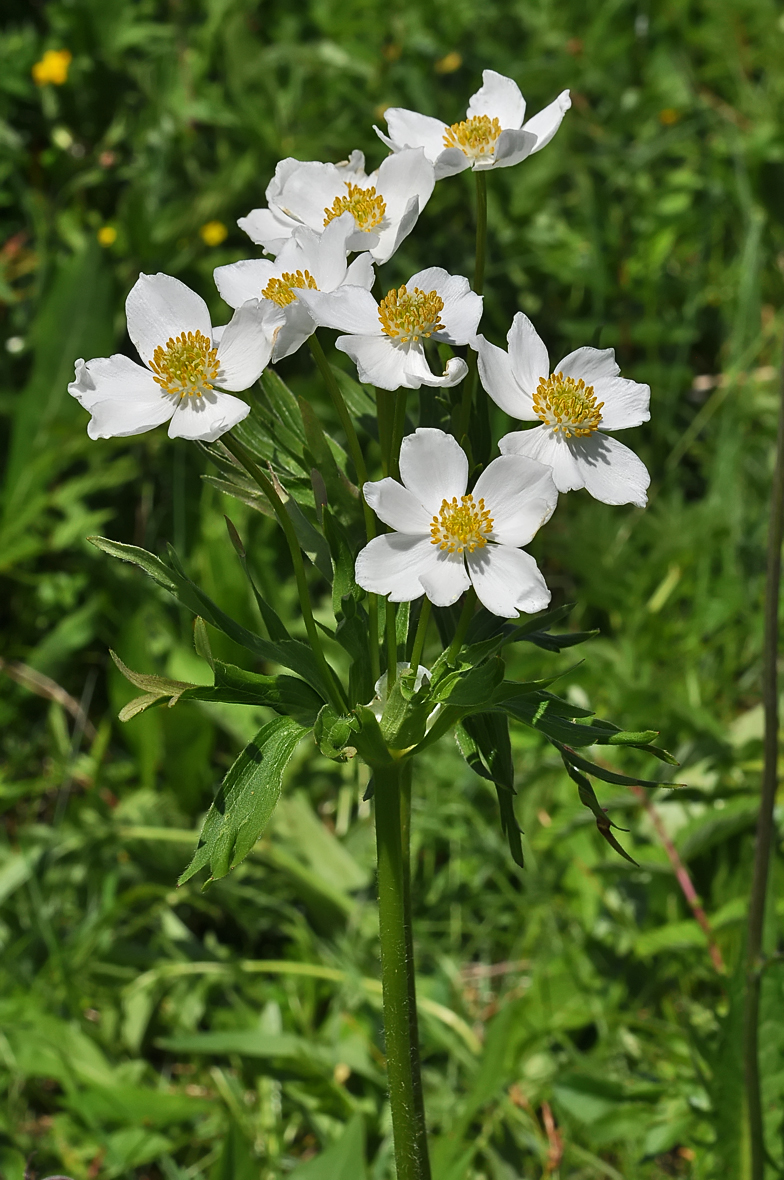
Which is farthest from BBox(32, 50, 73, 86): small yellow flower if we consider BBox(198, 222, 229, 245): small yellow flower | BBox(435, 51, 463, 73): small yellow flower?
BBox(435, 51, 463, 73): small yellow flower

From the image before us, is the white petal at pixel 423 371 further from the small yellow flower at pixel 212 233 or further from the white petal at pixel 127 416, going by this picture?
the small yellow flower at pixel 212 233

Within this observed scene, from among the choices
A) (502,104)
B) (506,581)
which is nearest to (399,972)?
(506,581)

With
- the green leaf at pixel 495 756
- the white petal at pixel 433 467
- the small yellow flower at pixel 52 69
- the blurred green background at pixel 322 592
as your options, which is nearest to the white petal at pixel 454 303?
the white petal at pixel 433 467

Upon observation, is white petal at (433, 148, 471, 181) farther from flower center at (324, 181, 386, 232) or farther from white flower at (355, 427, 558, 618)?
white flower at (355, 427, 558, 618)

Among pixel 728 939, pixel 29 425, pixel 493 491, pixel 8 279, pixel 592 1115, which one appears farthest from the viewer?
pixel 8 279

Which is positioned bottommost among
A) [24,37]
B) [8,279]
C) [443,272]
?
[443,272]

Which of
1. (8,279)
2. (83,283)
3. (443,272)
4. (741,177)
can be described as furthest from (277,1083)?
(741,177)

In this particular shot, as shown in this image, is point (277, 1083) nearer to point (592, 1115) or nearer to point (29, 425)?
point (592, 1115)

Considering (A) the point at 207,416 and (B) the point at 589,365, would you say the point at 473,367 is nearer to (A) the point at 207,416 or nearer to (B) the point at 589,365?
(B) the point at 589,365
